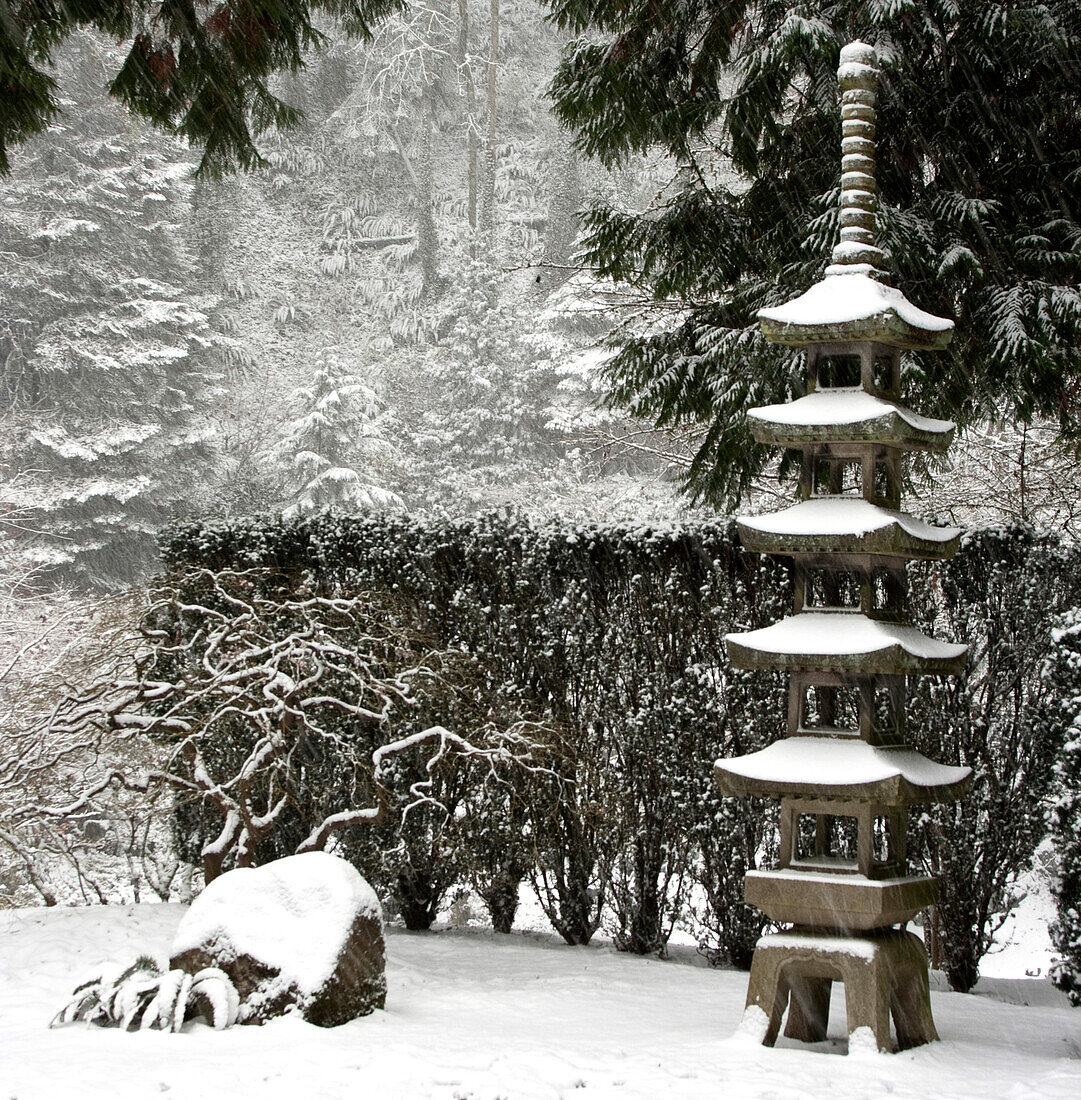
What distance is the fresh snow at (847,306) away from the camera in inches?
171

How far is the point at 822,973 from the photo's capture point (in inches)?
163

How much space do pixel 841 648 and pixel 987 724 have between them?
182 cm

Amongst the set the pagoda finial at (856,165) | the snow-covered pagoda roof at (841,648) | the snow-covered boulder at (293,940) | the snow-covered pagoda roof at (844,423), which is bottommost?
the snow-covered boulder at (293,940)

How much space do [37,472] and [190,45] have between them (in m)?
14.6

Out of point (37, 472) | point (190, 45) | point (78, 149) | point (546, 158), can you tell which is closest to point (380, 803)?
point (190, 45)

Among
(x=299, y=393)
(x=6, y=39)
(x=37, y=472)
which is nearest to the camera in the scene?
(x=6, y=39)

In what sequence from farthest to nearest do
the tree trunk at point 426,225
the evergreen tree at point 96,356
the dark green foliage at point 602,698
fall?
the tree trunk at point 426,225, the evergreen tree at point 96,356, the dark green foliage at point 602,698

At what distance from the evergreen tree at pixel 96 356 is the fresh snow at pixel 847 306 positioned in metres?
15.7

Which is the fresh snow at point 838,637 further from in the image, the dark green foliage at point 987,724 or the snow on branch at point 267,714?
the snow on branch at point 267,714

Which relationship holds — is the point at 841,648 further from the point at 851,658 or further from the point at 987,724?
the point at 987,724

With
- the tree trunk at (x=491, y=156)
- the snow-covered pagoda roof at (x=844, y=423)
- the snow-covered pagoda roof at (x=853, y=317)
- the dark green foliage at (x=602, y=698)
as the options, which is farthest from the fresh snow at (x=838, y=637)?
the tree trunk at (x=491, y=156)

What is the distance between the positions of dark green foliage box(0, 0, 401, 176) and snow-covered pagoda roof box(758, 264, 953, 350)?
93.7 inches

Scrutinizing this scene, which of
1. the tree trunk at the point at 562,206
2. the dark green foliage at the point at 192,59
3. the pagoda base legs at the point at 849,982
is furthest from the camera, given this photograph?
the tree trunk at the point at 562,206

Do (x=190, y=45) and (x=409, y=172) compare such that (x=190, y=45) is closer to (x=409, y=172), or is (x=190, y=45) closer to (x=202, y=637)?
(x=202, y=637)
